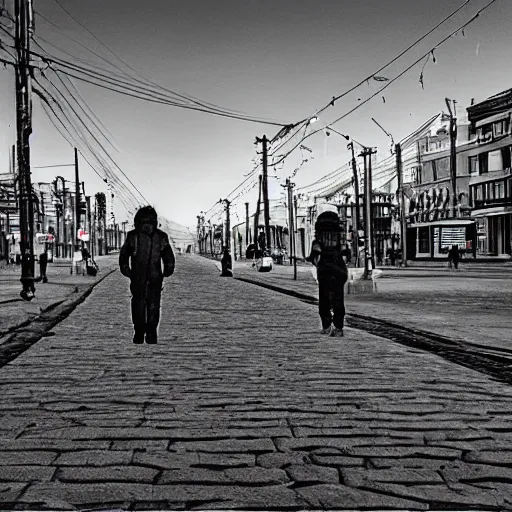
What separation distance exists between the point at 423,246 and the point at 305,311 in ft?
192

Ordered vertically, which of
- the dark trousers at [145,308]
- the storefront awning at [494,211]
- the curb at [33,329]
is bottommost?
the curb at [33,329]

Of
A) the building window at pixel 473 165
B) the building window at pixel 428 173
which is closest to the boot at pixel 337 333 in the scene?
the building window at pixel 473 165

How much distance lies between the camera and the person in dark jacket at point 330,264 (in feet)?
36.1

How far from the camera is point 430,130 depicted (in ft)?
290

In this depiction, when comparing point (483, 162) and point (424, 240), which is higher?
point (483, 162)

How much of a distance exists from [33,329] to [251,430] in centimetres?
901

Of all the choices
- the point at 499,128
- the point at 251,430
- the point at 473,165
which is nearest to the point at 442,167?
the point at 473,165

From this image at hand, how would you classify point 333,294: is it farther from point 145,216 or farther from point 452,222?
point 452,222

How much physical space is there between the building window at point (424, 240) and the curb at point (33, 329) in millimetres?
54794

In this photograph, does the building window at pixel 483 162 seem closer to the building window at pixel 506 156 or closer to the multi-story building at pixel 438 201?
the building window at pixel 506 156

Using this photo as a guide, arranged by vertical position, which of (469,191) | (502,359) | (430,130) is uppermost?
(430,130)

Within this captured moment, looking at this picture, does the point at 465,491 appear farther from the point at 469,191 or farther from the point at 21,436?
the point at 469,191

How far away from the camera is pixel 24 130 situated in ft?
69.8

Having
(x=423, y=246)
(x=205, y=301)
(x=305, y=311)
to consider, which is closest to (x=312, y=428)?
(x=305, y=311)
